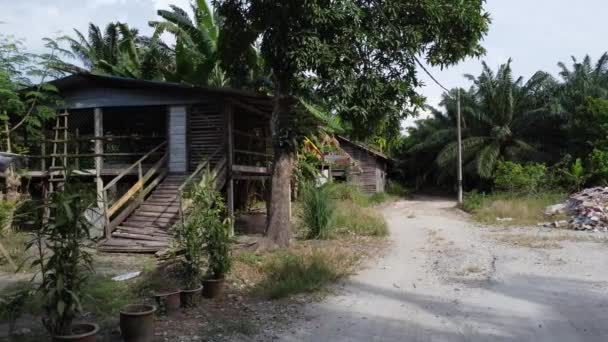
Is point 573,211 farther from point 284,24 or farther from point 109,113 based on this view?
point 109,113

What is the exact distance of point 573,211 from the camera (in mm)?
17562

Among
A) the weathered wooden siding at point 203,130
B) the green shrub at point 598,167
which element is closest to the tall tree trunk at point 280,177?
the weathered wooden siding at point 203,130

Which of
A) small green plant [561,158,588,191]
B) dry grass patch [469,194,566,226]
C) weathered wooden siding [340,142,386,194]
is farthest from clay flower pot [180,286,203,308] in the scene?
weathered wooden siding [340,142,386,194]

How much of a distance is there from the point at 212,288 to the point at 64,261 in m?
3.00

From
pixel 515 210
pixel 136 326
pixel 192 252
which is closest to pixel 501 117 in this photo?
pixel 515 210

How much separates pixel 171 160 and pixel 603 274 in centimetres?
1048

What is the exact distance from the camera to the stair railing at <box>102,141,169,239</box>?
1238 cm

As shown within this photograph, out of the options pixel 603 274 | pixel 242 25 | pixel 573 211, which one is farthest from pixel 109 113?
pixel 573 211

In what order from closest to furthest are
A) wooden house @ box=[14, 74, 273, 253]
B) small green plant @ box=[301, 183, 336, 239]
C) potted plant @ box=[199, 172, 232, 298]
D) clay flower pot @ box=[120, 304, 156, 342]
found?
clay flower pot @ box=[120, 304, 156, 342] < potted plant @ box=[199, 172, 232, 298] < wooden house @ box=[14, 74, 273, 253] < small green plant @ box=[301, 183, 336, 239]

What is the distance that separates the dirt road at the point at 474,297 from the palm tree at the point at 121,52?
37.5ft

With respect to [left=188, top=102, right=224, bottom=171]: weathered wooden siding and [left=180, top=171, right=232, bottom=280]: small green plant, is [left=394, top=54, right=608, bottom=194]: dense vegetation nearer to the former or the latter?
[left=188, top=102, right=224, bottom=171]: weathered wooden siding

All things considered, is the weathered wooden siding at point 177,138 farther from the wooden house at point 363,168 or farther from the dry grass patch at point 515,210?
the wooden house at point 363,168

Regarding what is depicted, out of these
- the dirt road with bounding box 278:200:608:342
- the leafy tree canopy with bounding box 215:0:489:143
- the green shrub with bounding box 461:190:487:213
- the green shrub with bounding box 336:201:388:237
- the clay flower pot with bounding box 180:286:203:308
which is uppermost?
the leafy tree canopy with bounding box 215:0:489:143

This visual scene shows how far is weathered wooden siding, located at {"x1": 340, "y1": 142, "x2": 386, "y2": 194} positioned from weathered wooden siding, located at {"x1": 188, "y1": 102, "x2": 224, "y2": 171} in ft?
60.5
